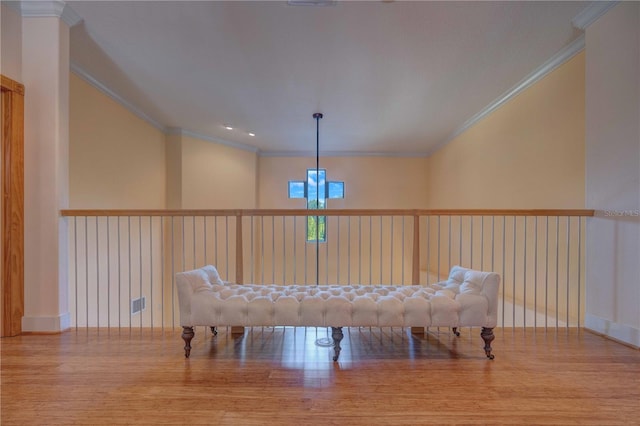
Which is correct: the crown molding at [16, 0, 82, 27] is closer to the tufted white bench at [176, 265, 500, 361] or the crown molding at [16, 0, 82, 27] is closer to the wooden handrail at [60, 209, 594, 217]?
the wooden handrail at [60, 209, 594, 217]

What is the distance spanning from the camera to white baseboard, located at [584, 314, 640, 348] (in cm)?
213

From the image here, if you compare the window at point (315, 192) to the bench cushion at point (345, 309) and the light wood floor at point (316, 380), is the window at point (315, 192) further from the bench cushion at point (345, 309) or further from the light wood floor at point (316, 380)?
the bench cushion at point (345, 309)

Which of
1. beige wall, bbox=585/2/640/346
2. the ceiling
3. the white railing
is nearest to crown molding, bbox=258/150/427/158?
the white railing

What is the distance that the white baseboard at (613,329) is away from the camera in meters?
2.13

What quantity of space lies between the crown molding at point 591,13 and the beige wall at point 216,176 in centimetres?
526

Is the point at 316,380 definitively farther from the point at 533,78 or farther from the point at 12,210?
the point at 533,78

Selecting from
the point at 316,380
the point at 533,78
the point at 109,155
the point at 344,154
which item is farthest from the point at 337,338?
the point at 344,154

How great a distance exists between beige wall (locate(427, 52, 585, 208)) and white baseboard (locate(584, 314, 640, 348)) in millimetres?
1006

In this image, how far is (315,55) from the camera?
2830 mm

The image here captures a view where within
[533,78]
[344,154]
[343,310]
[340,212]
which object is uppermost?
[533,78]

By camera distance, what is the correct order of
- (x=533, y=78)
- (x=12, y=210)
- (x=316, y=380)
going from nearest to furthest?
(x=316, y=380) → (x=12, y=210) → (x=533, y=78)

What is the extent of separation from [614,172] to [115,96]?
5.29 metres

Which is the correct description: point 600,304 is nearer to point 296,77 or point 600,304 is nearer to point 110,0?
point 296,77

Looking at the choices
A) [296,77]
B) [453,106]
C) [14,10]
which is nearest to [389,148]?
[453,106]
